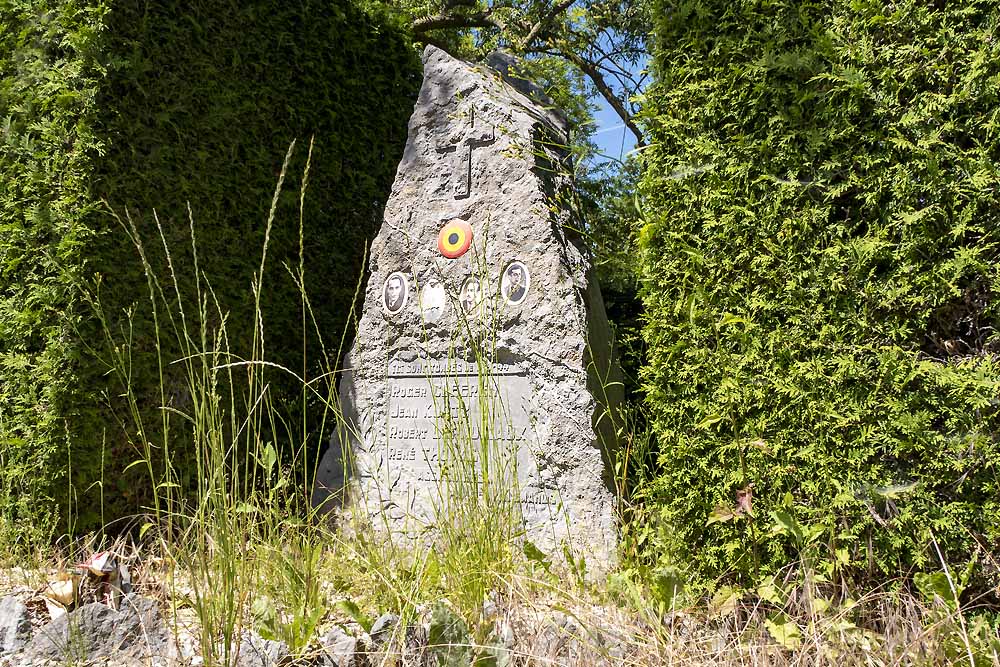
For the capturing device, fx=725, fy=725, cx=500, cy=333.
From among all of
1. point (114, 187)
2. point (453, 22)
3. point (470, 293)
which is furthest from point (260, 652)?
point (453, 22)

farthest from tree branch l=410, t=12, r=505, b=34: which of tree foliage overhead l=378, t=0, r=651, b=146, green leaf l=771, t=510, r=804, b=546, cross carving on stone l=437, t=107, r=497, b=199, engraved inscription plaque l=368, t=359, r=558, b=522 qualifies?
green leaf l=771, t=510, r=804, b=546

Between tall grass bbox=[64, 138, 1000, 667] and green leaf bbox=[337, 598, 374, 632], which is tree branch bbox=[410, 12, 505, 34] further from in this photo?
green leaf bbox=[337, 598, 374, 632]

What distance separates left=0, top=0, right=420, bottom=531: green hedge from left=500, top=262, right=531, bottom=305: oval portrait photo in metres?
1.37

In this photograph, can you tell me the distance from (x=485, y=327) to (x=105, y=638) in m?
1.69

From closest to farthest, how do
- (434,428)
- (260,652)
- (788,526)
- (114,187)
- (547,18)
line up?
1. (260,652)
2. (788,526)
3. (114,187)
4. (434,428)
5. (547,18)

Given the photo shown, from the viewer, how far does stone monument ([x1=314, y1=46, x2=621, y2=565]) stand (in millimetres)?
2861

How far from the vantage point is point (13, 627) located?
6.77 feet

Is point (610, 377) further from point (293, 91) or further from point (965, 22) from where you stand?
point (293, 91)

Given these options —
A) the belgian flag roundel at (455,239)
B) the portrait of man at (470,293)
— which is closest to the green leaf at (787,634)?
the portrait of man at (470,293)

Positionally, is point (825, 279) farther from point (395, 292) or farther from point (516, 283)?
point (395, 292)

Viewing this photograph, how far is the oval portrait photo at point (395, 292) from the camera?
132 inches

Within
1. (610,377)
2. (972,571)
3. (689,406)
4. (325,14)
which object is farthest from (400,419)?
(325,14)

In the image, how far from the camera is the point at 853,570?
2.00 meters

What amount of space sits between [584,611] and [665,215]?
1.23 metres
